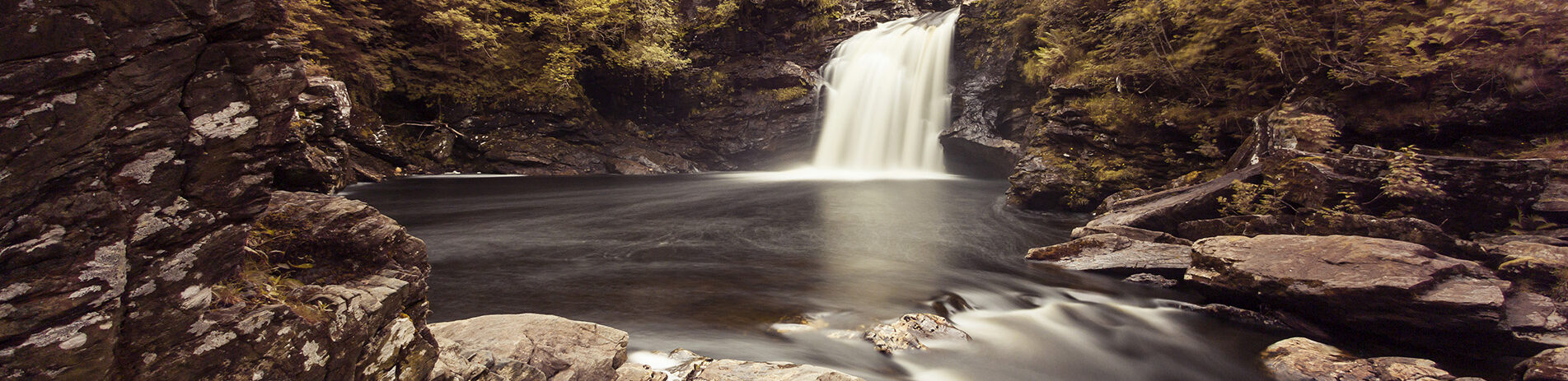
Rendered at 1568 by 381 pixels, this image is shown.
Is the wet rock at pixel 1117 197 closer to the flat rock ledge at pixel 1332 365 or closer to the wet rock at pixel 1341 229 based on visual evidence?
the wet rock at pixel 1341 229

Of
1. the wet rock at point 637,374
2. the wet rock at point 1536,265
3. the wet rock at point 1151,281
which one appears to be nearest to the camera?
Answer: the wet rock at point 637,374

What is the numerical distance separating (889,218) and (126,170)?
40.6ft

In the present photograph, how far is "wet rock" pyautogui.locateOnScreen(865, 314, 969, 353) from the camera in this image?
210 inches

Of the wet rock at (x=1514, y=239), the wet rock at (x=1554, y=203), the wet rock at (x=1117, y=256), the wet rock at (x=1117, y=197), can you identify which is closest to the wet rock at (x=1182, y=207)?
the wet rock at (x=1117, y=256)

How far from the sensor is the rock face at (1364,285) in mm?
4969

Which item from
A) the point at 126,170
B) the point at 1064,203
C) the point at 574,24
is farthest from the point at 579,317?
the point at 574,24

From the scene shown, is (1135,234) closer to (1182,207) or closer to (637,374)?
(1182,207)

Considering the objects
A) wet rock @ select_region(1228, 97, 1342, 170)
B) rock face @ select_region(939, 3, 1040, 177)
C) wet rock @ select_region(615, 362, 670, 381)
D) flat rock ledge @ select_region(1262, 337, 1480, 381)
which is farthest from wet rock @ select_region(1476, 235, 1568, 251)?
rock face @ select_region(939, 3, 1040, 177)

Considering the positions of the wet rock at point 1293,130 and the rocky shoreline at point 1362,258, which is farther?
the wet rock at point 1293,130

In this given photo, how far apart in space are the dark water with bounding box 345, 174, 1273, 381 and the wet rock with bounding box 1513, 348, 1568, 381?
1.55 meters

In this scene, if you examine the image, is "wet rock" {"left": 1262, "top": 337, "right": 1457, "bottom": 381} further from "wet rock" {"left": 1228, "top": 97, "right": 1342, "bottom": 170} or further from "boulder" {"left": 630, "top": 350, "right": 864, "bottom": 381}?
"wet rock" {"left": 1228, "top": 97, "right": 1342, "bottom": 170}

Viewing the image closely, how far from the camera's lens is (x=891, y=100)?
23.0m

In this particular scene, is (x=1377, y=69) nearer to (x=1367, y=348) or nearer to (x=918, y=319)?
(x=1367, y=348)

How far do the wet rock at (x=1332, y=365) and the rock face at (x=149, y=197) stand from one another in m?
6.35
